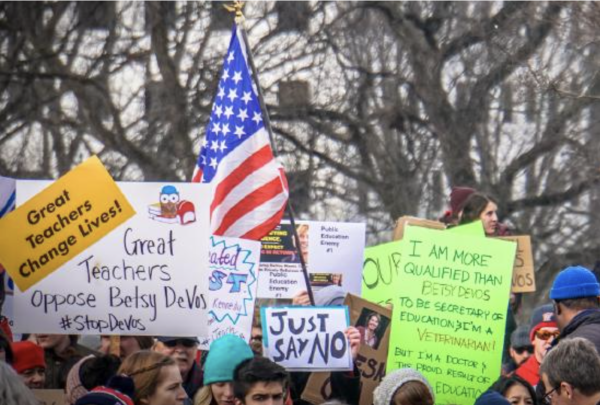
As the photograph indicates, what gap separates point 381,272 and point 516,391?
70.2 inches

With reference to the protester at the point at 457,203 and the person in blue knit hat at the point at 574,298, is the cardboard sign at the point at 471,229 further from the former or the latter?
the person in blue knit hat at the point at 574,298

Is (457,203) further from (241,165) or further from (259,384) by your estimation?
(259,384)

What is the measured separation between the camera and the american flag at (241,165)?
9.91 meters

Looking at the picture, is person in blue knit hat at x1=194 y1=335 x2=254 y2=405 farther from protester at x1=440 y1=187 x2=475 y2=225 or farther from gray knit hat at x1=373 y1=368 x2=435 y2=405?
protester at x1=440 y1=187 x2=475 y2=225

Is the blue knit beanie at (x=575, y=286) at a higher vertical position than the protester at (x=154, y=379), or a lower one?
higher

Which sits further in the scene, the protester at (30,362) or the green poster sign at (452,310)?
the green poster sign at (452,310)

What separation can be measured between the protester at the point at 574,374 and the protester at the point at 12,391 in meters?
2.21

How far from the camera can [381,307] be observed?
939cm

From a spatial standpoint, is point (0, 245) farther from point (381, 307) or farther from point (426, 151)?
point (426, 151)

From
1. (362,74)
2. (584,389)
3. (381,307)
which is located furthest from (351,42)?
(584,389)

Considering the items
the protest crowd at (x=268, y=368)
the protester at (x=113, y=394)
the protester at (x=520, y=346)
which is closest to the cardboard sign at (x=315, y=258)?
the protest crowd at (x=268, y=368)

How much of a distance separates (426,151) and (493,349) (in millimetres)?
10213

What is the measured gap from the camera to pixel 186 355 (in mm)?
9258

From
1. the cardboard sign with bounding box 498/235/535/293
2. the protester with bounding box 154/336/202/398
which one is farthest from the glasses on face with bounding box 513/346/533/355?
the protester with bounding box 154/336/202/398
